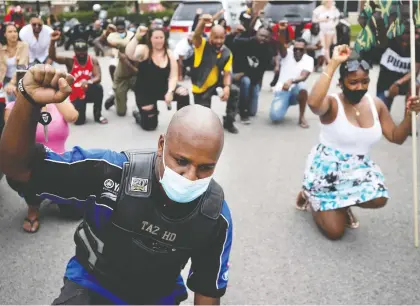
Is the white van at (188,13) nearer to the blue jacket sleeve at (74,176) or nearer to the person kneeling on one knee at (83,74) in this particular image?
the person kneeling on one knee at (83,74)

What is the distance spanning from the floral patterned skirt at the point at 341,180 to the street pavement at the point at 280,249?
30 cm

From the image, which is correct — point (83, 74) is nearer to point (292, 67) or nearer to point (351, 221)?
point (292, 67)

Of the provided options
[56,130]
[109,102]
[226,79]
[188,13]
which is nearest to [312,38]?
[188,13]

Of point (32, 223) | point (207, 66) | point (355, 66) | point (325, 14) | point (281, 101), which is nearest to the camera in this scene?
point (355, 66)

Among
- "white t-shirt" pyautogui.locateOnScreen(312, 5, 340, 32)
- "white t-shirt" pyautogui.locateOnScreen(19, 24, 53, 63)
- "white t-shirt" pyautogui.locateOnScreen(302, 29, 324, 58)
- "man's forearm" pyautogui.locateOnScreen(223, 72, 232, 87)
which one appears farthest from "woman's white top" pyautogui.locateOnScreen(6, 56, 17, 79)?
"white t-shirt" pyautogui.locateOnScreen(312, 5, 340, 32)

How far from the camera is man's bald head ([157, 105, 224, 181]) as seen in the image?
5.51ft

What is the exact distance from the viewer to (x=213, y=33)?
6305 mm

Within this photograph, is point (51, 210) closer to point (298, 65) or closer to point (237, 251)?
point (237, 251)

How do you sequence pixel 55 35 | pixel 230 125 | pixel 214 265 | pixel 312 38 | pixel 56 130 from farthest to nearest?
pixel 312 38
pixel 230 125
pixel 55 35
pixel 56 130
pixel 214 265

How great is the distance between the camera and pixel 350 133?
3820 mm

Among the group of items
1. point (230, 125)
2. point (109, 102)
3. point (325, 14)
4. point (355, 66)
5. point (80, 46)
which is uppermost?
point (355, 66)

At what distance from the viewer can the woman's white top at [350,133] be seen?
3.82 meters

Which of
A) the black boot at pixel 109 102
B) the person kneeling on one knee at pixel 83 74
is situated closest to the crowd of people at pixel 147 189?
the person kneeling on one knee at pixel 83 74

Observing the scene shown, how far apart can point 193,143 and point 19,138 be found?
559mm
